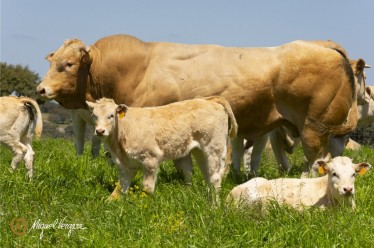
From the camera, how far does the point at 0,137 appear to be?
35.0 ft

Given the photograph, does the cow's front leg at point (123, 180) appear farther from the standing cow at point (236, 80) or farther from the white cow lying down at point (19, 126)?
the white cow lying down at point (19, 126)

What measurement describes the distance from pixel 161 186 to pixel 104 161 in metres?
2.04

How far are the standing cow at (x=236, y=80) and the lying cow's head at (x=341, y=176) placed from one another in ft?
8.76

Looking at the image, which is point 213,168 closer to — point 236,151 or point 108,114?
point 108,114

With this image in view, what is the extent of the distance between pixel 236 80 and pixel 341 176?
3.44 meters

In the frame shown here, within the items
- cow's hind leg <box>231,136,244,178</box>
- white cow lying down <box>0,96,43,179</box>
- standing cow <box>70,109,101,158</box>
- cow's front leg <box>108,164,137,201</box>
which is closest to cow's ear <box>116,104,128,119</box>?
cow's front leg <box>108,164,137,201</box>

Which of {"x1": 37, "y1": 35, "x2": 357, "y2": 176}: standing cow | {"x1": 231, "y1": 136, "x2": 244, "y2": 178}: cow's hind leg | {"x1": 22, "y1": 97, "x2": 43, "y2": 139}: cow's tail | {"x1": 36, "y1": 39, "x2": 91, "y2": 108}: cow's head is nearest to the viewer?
{"x1": 37, "y1": 35, "x2": 357, "y2": 176}: standing cow

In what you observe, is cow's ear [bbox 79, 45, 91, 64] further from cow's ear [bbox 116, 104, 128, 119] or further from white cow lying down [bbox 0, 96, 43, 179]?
cow's ear [bbox 116, 104, 128, 119]

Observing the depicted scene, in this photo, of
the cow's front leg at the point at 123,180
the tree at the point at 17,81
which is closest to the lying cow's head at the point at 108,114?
the cow's front leg at the point at 123,180

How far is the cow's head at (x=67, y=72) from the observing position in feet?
35.0

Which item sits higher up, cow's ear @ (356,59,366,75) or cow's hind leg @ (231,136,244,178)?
cow's ear @ (356,59,366,75)

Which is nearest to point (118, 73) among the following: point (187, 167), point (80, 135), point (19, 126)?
point (19, 126)

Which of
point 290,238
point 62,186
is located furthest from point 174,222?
point 62,186

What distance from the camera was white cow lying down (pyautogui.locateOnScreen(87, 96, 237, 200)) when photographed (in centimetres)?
861
